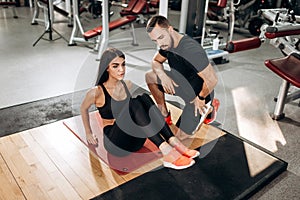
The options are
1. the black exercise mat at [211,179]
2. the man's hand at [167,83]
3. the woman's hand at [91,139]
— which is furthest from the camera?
the man's hand at [167,83]

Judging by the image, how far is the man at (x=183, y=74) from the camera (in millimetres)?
1689

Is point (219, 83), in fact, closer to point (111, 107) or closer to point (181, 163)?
Answer: point (181, 163)

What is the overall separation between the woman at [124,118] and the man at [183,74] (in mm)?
286

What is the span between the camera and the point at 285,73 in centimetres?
228

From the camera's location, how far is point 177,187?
1587mm

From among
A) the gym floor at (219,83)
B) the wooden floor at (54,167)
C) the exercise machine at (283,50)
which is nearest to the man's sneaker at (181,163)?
the wooden floor at (54,167)

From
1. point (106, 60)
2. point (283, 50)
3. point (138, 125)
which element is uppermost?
point (106, 60)

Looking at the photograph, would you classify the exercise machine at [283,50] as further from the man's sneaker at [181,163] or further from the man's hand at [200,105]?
the man's sneaker at [181,163]

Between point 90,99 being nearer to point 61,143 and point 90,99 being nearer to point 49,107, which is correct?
point 61,143

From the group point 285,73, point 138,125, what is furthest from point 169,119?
point 285,73

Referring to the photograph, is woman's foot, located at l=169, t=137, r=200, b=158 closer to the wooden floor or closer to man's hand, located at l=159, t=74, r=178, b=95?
the wooden floor

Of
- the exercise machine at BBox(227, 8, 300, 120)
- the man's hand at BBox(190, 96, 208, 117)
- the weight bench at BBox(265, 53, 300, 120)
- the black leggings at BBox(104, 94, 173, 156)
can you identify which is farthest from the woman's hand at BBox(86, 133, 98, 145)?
the weight bench at BBox(265, 53, 300, 120)

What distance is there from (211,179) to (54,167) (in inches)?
36.6

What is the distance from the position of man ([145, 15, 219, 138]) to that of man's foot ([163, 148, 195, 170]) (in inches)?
13.0
